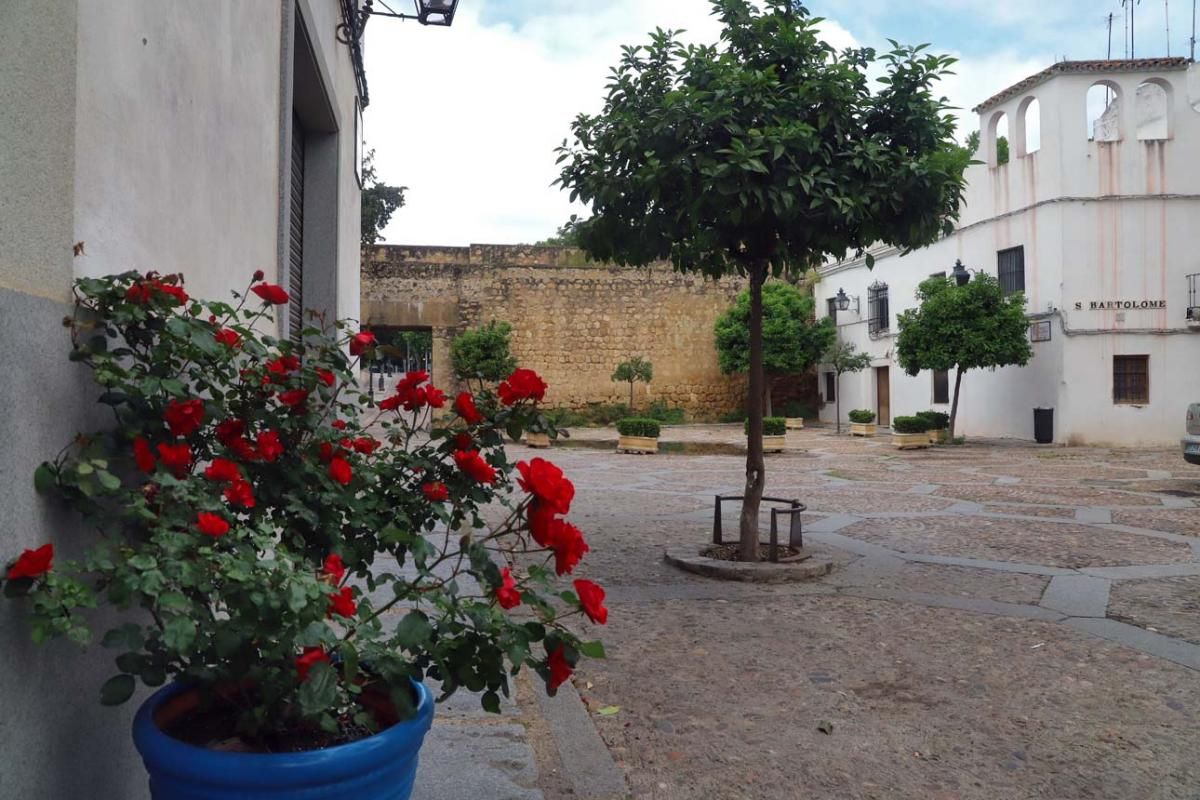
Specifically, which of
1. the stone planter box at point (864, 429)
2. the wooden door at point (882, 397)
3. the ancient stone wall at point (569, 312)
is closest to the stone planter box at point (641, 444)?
the stone planter box at point (864, 429)

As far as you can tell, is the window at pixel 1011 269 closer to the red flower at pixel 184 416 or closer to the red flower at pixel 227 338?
the red flower at pixel 227 338

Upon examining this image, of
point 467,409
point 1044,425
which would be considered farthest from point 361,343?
point 1044,425

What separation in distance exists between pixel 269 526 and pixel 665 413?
23.3 meters

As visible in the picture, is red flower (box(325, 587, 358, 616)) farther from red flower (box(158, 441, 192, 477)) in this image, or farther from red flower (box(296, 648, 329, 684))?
red flower (box(158, 441, 192, 477))

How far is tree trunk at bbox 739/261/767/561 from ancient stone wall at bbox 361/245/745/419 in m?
17.4

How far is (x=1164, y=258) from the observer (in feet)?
57.1

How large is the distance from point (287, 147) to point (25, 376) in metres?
2.67

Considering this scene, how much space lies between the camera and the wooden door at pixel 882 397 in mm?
23775

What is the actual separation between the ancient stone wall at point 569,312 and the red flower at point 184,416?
2155 centimetres

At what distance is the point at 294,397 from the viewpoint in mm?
1902

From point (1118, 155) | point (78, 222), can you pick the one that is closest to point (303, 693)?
point (78, 222)

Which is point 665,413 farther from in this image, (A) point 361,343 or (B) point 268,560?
(B) point 268,560

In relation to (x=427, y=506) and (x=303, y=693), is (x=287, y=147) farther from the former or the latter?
(x=303, y=693)

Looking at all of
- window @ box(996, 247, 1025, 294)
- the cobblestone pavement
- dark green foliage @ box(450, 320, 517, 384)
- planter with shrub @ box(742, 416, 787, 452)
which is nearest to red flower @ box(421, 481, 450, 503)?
the cobblestone pavement
